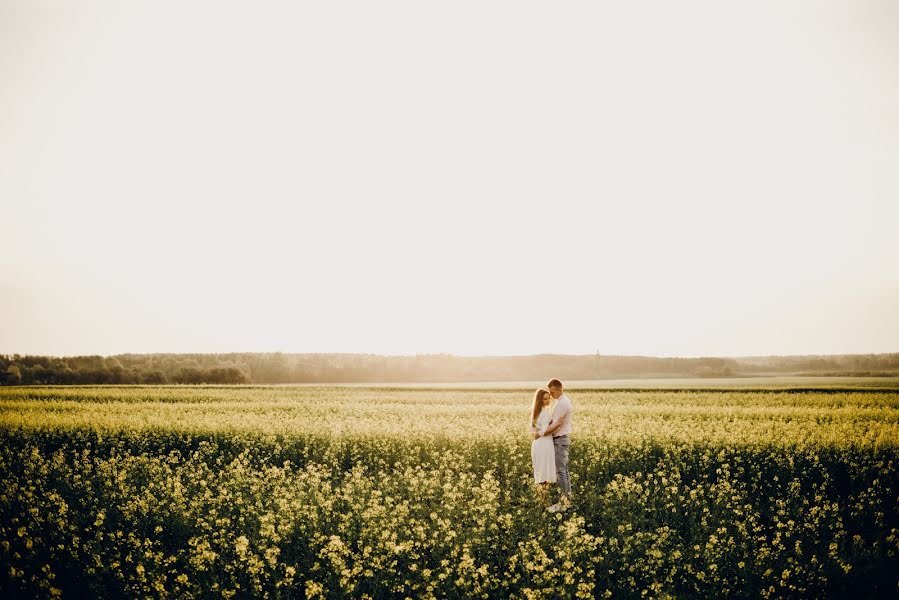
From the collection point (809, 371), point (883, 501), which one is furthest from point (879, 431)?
point (809, 371)

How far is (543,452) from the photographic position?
36.4 feet

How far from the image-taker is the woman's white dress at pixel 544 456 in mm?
11043

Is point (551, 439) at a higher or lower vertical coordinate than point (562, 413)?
lower

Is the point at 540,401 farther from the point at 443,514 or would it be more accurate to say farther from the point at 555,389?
the point at 443,514

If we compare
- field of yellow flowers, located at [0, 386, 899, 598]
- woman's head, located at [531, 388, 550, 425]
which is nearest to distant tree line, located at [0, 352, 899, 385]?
field of yellow flowers, located at [0, 386, 899, 598]

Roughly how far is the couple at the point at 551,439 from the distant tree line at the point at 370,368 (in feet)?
205

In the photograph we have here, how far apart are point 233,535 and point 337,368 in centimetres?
7131

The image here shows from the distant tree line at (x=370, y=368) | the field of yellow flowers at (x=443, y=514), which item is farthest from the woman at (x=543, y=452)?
the distant tree line at (x=370, y=368)

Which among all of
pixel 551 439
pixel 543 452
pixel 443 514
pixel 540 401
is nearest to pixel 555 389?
pixel 540 401

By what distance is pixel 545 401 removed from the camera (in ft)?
37.3

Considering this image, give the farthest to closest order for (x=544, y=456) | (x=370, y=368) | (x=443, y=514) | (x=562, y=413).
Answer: (x=370, y=368) < (x=544, y=456) < (x=562, y=413) < (x=443, y=514)

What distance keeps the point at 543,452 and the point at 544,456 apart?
84 millimetres

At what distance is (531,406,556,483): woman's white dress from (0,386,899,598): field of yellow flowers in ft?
2.36

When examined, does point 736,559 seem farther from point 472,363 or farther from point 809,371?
point 809,371
